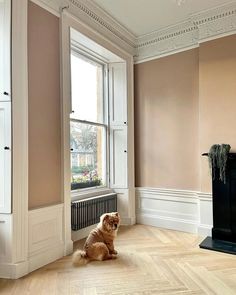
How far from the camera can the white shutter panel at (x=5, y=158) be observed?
109 inches

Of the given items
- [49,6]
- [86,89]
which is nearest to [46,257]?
[86,89]

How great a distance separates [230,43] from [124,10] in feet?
5.24

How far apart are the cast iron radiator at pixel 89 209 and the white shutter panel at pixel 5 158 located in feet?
3.97

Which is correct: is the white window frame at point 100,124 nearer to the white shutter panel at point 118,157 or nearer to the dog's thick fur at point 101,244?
the white shutter panel at point 118,157

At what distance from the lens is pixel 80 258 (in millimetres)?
3090

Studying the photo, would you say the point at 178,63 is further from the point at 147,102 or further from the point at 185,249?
the point at 185,249

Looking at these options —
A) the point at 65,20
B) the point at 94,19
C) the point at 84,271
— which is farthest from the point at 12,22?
the point at 84,271

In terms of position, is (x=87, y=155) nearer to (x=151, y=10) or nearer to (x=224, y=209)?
(x=224, y=209)

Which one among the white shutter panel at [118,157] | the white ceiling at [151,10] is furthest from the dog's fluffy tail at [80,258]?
the white ceiling at [151,10]

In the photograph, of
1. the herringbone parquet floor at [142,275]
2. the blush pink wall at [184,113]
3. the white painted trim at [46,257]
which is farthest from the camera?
the blush pink wall at [184,113]

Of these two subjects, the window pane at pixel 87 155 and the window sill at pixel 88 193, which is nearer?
the window sill at pixel 88 193

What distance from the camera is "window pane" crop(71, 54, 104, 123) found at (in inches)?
166

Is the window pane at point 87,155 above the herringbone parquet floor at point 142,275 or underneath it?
above

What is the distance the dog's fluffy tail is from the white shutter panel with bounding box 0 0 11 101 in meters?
1.85
